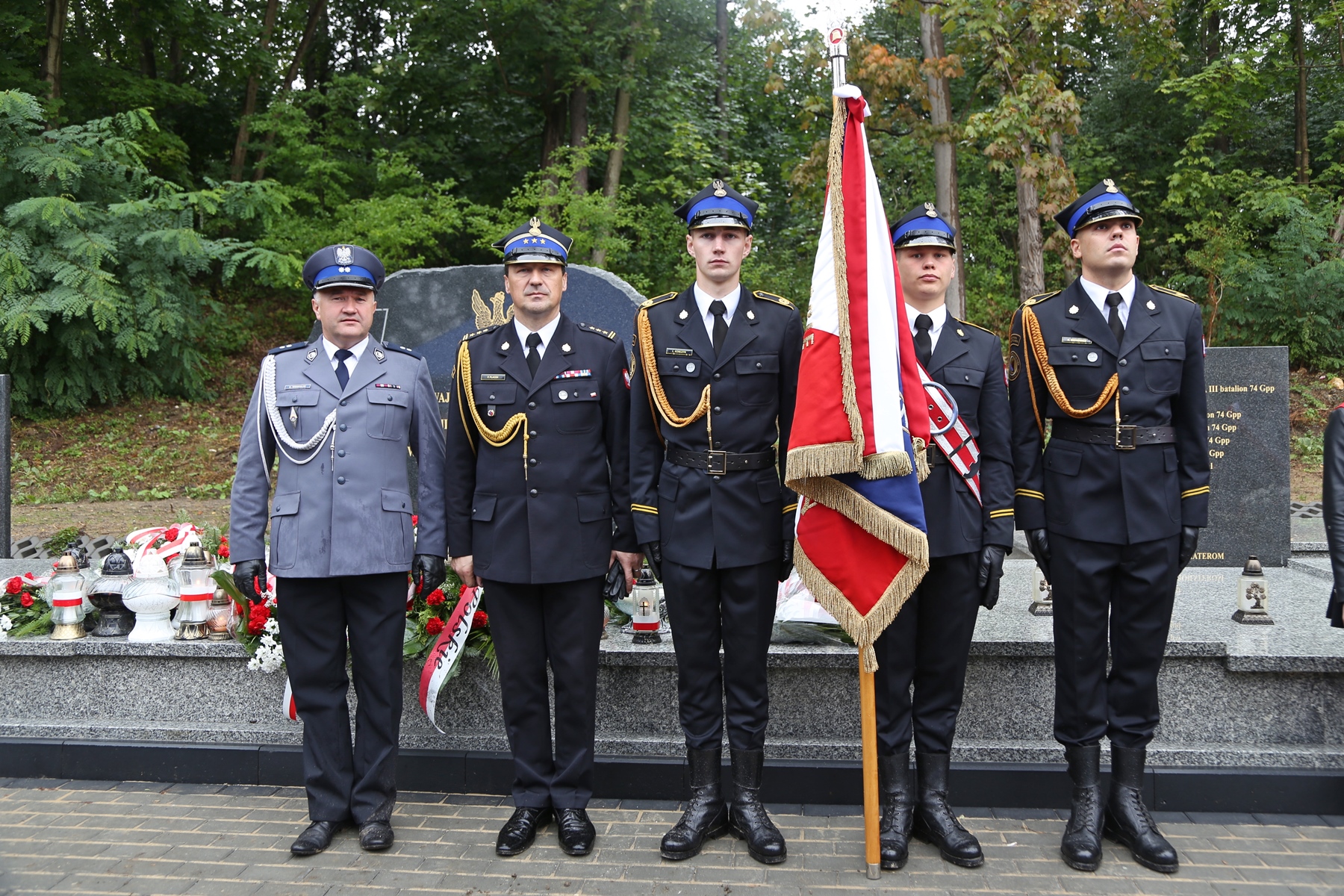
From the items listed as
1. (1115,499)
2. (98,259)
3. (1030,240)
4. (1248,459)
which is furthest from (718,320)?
(98,259)

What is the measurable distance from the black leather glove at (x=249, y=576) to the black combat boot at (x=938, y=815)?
2.30 m

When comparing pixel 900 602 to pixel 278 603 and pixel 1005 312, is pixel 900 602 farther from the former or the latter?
pixel 1005 312

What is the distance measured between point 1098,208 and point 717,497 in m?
1.56

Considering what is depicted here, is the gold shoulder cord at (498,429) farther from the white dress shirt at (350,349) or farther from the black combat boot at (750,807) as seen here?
the black combat boot at (750,807)

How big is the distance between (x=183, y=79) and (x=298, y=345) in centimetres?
1572

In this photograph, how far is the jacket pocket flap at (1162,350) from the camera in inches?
132

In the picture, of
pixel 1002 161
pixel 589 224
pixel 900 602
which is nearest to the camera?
pixel 900 602

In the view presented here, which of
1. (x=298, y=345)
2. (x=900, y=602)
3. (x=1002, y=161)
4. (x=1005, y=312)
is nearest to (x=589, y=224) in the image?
(x=1002, y=161)

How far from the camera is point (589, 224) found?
12766 mm

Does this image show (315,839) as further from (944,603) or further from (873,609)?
(944,603)

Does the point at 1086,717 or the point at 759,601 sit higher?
the point at 759,601

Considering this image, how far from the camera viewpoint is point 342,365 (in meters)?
3.69

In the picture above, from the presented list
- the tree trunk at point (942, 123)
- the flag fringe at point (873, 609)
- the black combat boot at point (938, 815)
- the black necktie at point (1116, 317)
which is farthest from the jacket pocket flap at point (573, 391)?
the tree trunk at point (942, 123)

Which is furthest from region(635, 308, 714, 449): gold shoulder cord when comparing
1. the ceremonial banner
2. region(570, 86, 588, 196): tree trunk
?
region(570, 86, 588, 196): tree trunk
